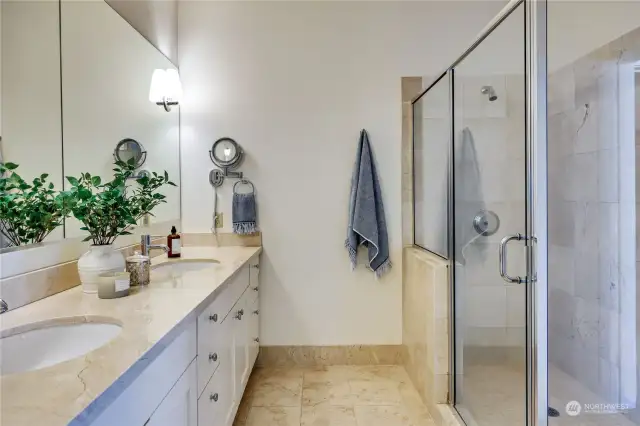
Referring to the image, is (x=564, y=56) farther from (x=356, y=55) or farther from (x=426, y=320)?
(x=426, y=320)

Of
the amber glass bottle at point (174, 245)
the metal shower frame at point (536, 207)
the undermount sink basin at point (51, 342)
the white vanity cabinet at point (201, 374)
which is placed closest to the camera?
the white vanity cabinet at point (201, 374)

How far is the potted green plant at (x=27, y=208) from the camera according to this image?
1232 millimetres

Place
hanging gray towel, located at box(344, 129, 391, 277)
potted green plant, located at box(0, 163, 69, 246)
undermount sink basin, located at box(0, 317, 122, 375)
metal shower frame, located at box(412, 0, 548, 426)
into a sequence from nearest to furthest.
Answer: undermount sink basin, located at box(0, 317, 122, 375) < potted green plant, located at box(0, 163, 69, 246) < metal shower frame, located at box(412, 0, 548, 426) < hanging gray towel, located at box(344, 129, 391, 277)

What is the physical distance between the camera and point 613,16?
7.35 ft

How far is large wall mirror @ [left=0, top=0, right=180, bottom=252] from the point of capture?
1284mm

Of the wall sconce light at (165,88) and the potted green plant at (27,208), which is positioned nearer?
the potted green plant at (27,208)

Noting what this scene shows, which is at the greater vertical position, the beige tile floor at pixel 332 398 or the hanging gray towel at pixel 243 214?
the hanging gray towel at pixel 243 214

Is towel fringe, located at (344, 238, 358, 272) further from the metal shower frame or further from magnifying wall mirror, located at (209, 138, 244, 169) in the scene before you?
the metal shower frame

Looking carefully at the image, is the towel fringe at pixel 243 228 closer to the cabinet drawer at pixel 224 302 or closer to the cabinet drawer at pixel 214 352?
the cabinet drawer at pixel 224 302

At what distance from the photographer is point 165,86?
2.52m

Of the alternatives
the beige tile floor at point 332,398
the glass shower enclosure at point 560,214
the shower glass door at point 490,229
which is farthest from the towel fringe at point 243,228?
the shower glass door at point 490,229

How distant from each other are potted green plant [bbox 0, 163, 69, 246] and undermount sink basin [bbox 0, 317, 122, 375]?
0.41 meters

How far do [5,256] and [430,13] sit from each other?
2.83 metres

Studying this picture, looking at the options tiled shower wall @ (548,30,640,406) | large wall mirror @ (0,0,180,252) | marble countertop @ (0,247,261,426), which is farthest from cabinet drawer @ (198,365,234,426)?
tiled shower wall @ (548,30,640,406)
